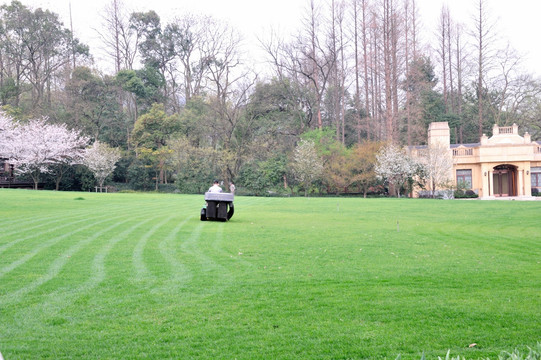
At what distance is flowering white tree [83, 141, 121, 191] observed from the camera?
45.9 m

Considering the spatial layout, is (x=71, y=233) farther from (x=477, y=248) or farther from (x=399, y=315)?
(x=477, y=248)

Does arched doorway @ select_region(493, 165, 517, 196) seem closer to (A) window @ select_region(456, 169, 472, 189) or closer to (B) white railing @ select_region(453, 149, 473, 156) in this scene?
(A) window @ select_region(456, 169, 472, 189)

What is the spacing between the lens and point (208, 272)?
725 centimetres

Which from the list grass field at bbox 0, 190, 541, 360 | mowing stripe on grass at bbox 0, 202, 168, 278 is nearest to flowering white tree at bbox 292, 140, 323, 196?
mowing stripe on grass at bbox 0, 202, 168, 278

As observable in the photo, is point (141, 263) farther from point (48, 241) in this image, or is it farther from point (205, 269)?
point (48, 241)

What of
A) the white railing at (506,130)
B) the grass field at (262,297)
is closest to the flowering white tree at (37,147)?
the grass field at (262,297)

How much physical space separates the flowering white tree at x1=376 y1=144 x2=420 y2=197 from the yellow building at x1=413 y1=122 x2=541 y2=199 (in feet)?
8.09

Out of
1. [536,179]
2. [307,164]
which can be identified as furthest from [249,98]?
[536,179]

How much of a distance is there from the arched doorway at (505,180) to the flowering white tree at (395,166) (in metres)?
10.9

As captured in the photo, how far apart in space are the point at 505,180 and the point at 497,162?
3644 mm

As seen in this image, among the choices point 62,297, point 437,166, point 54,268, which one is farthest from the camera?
point 437,166

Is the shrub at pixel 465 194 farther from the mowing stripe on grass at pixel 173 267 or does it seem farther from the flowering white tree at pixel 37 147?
the flowering white tree at pixel 37 147

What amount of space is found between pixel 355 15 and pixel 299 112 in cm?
1310

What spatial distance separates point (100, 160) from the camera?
46.2 m
